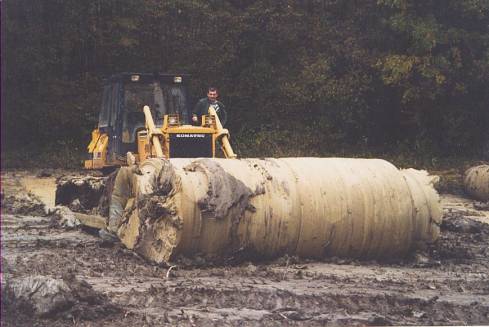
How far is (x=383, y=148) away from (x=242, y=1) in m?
3.48

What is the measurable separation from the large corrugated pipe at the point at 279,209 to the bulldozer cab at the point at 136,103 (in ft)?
8.21

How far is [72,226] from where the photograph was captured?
12656 mm

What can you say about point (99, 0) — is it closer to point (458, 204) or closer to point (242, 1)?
point (242, 1)

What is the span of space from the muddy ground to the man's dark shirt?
2.46 metres

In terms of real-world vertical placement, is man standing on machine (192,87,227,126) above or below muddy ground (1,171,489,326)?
above

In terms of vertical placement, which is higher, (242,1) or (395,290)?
(242,1)

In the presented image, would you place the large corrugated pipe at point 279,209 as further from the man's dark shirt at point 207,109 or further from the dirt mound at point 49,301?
the man's dark shirt at point 207,109

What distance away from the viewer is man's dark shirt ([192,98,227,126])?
12812 mm

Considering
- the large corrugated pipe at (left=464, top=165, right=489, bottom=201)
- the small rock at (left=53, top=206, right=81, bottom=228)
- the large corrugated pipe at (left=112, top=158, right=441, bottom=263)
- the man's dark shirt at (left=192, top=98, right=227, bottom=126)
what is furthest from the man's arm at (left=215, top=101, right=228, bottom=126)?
the large corrugated pipe at (left=464, top=165, right=489, bottom=201)

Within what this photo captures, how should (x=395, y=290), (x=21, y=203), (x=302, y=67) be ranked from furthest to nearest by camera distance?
1. (x=21, y=203)
2. (x=302, y=67)
3. (x=395, y=290)

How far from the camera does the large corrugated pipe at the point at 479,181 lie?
17.4m

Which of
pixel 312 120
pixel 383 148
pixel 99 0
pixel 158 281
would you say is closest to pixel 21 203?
pixel 99 0

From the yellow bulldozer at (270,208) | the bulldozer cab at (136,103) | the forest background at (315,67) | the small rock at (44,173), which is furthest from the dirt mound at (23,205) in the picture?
the yellow bulldozer at (270,208)

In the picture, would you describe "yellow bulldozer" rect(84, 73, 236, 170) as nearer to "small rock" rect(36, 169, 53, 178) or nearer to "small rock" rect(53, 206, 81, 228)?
"small rock" rect(53, 206, 81, 228)
